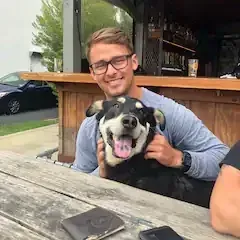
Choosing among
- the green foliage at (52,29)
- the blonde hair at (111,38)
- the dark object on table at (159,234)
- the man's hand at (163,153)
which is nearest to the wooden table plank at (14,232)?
the dark object on table at (159,234)

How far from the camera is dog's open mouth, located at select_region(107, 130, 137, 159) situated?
161 cm

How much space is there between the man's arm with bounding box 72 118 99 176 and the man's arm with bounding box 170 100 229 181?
1.44 ft

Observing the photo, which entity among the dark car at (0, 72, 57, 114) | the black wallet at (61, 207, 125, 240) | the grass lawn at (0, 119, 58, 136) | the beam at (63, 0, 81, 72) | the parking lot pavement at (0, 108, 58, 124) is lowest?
the parking lot pavement at (0, 108, 58, 124)

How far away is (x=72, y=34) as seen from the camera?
4.43 metres

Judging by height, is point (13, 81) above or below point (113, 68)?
below

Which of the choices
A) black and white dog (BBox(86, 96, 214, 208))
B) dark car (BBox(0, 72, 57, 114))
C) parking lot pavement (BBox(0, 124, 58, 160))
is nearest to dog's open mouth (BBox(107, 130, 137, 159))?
black and white dog (BBox(86, 96, 214, 208))

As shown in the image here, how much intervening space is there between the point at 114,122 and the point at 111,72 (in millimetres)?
342

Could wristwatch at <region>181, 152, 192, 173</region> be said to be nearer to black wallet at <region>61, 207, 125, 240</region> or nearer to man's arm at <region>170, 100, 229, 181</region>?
man's arm at <region>170, 100, 229, 181</region>

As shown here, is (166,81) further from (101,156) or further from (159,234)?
(159,234)

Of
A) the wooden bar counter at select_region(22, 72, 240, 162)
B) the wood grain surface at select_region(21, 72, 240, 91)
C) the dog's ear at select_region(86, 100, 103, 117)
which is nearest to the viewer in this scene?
the dog's ear at select_region(86, 100, 103, 117)

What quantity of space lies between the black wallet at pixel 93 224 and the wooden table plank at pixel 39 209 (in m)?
0.02

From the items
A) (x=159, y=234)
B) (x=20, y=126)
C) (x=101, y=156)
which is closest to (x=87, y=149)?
(x=101, y=156)

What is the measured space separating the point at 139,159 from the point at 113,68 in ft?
1.65

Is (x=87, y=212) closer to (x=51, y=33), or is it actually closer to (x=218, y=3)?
(x=218, y=3)
